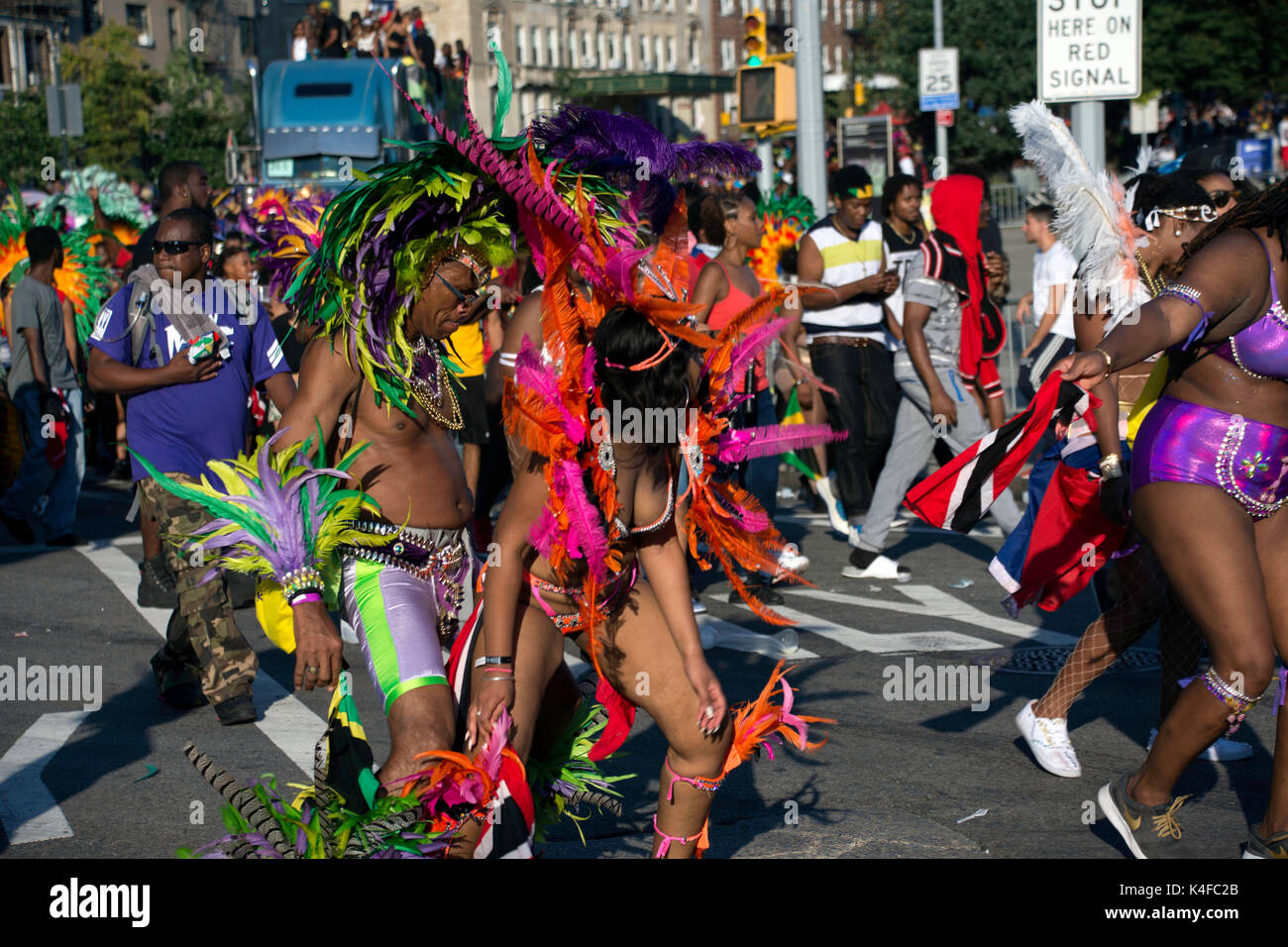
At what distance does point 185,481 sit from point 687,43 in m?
91.4

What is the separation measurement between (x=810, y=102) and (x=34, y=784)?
1119 centimetres

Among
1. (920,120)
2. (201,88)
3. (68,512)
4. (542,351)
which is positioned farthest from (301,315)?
(920,120)

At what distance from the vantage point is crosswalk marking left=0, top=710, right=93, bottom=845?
5.06 metres

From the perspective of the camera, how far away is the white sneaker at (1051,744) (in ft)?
17.7

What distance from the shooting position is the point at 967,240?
29.2 feet

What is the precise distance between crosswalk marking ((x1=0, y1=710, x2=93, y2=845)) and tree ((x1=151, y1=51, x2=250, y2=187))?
33.3 meters

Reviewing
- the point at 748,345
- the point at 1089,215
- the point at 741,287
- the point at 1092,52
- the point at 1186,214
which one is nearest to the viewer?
the point at 748,345

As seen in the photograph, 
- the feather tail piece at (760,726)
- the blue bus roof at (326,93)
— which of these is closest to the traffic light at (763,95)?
the blue bus roof at (326,93)

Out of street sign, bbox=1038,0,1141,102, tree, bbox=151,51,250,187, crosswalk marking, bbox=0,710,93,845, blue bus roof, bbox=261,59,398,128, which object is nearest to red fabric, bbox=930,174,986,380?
street sign, bbox=1038,0,1141,102

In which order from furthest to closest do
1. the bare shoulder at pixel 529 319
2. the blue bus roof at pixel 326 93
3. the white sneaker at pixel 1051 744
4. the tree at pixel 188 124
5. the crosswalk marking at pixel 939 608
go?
the tree at pixel 188 124
the blue bus roof at pixel 326 93
the crosswalk marking at pixel 939 608
the white sneaker at pixel 1051 744
the bare shoulder at pixel 529 319

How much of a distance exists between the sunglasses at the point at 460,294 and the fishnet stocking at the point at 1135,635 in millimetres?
2534

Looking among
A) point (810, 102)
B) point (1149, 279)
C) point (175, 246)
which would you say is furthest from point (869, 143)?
point (1149, 279)

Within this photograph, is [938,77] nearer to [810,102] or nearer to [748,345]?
[810,102]
